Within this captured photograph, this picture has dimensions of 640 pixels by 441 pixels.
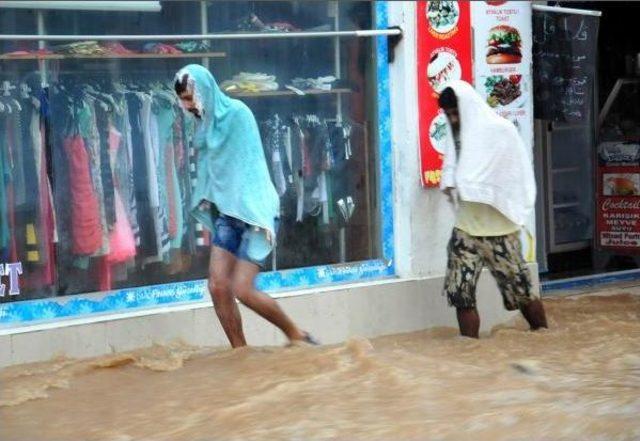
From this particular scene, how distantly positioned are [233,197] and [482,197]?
175cm

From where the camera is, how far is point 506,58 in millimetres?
8930

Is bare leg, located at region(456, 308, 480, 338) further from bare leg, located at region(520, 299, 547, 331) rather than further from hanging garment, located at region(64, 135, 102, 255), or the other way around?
hanging garment, located at region(64, 135, 102, 255)

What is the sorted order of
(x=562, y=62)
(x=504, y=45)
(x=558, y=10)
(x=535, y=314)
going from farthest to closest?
(x=562, y=62) < (x=558, y=10) < (x=504, y=45) < (x=535, y=314)

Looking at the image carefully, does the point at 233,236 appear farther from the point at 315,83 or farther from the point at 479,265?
the point at 315,83

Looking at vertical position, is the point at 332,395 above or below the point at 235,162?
below

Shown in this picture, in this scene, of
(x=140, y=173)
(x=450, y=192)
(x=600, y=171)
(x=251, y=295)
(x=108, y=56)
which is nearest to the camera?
(x=251, y=295)

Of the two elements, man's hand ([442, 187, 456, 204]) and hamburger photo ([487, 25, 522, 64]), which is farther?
hamburger photo ([487, 25, 522, 64])

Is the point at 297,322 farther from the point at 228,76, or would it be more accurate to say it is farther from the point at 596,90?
the point at 596,90

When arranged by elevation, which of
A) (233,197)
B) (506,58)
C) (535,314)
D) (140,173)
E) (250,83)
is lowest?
(535,314)

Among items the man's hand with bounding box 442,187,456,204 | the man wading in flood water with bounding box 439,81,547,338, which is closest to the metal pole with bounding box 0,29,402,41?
the man wading in flood water with bounding box 439,81,547,338

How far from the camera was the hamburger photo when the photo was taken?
29.0ft

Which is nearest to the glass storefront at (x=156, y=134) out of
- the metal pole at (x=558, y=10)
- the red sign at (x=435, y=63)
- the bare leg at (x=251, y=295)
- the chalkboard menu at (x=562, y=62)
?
the red sign at (x=435, y=63)

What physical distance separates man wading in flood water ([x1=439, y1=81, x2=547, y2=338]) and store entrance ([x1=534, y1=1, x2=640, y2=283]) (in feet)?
10.2

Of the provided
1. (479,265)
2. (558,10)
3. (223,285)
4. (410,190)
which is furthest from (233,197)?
(558,10)
